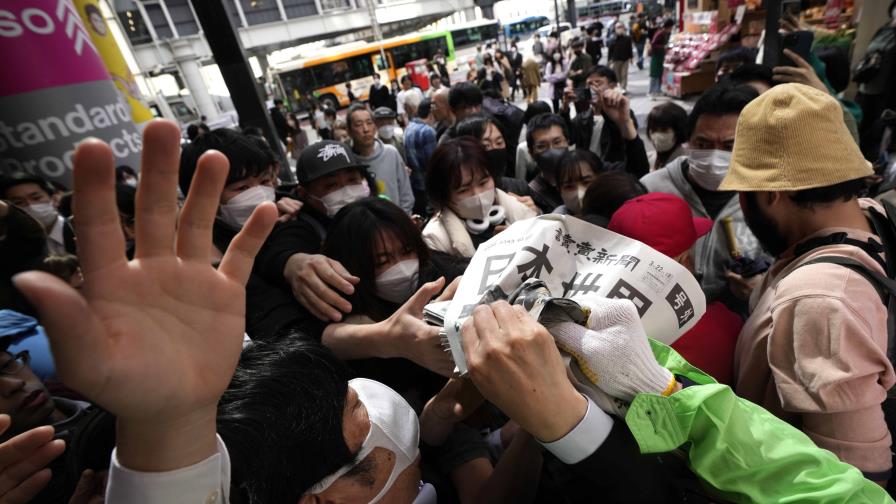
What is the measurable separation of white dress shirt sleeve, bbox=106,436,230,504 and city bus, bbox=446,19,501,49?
80.7 ft

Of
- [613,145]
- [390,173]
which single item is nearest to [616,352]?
[613,145]

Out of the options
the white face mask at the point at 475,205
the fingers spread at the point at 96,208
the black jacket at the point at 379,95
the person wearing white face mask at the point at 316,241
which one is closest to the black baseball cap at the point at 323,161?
the person wearing white face mask at the point at 316,241

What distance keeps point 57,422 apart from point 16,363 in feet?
0.93

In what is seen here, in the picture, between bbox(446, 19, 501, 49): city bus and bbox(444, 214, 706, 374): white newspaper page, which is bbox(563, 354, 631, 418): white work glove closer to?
bbox(444, 214, 706, 374): white newspaper page

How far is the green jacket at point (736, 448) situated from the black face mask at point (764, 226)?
0.81m

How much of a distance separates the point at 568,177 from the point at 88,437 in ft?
8.33

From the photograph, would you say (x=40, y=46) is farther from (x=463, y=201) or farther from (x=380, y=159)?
(x=463, y=201)

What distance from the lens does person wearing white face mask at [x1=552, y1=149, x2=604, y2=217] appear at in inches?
103

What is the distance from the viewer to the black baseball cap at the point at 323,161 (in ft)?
7.58

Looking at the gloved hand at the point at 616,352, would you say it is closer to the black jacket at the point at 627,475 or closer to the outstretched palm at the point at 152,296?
the black jacket at the point at 627,475

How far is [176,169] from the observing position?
0.73 m

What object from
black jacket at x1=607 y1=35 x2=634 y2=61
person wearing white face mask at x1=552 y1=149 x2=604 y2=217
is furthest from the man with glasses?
black jacket at x1=607 y1=35 x2=634 y2=61

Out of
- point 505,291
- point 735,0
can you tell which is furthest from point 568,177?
point 735,0

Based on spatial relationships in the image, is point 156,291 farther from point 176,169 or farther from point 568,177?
point 568,177
